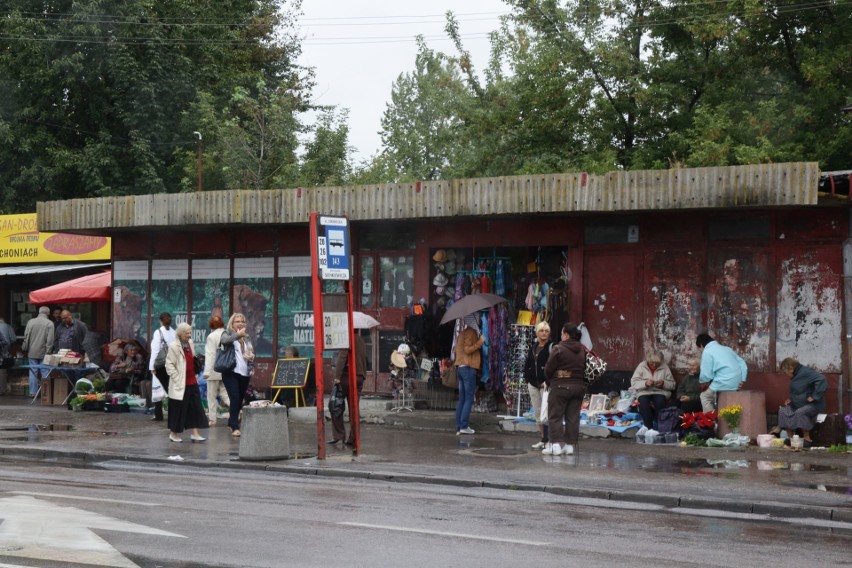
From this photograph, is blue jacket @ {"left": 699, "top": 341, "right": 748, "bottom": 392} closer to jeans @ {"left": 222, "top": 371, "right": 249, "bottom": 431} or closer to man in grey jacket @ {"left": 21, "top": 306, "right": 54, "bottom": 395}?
jeans @ {"left": 222, "top": 371, "right": 249, "bottom": 431}

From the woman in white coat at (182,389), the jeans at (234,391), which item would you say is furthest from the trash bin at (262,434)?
the jeans at (234,391)

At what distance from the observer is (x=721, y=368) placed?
17875mm

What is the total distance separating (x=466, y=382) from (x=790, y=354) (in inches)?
195

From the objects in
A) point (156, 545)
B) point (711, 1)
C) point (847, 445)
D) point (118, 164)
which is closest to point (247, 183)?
point (118, 164)

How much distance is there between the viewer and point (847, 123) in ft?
103

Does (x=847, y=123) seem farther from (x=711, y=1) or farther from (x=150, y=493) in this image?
(x=150, y=493)

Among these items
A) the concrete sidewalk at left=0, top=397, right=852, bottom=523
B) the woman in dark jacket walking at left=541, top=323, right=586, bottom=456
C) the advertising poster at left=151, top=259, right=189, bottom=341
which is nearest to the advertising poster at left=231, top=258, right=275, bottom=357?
the advertising poster at left=151, top=259, right=189, bottom=341

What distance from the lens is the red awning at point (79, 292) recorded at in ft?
88.4

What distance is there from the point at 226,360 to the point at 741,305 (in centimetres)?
808

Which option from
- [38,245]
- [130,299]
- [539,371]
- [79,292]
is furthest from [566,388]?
[38,245]

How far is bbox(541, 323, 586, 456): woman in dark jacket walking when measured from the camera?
53.3ft

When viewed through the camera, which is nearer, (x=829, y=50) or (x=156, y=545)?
(x=156, y=545)

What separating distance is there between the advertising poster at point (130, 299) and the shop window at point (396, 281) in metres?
6.00

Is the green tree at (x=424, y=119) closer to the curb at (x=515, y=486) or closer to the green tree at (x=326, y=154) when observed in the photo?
the green tree at (x=326, y=154)
